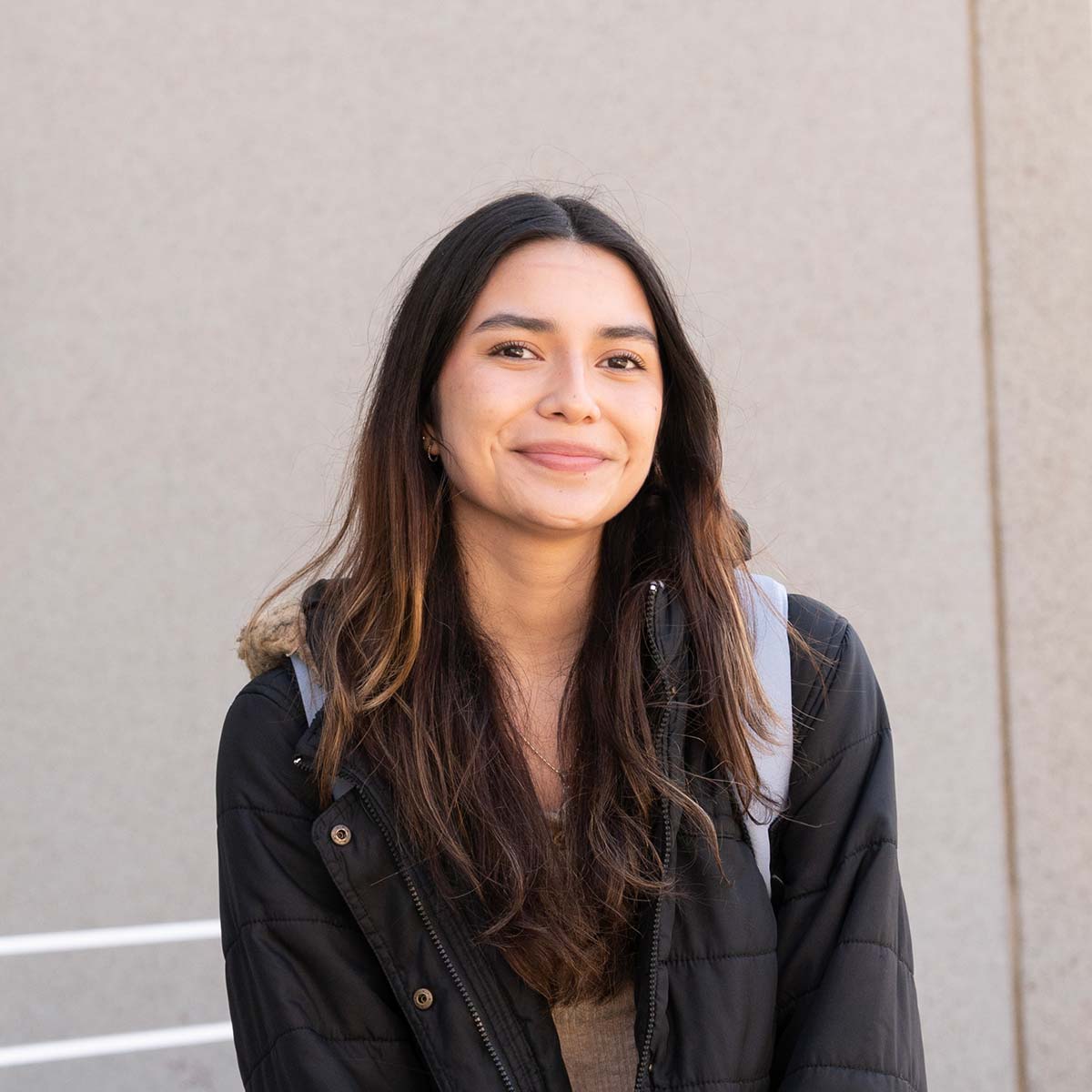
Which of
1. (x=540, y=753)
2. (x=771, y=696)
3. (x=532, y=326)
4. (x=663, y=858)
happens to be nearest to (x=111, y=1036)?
(x=540, y=753)

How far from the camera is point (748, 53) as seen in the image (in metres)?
3.88

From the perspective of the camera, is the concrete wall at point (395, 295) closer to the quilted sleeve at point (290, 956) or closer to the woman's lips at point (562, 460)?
the quilted sleeve at point (290, 956)

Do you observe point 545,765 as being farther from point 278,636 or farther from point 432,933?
point 278,636

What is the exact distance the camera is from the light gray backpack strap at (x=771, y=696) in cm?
221

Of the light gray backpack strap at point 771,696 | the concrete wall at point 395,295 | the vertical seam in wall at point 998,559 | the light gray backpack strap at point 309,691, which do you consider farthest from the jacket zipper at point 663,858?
the vertical seam in wall at point 998,559

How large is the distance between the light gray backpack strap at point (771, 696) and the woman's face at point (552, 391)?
11.6 inches

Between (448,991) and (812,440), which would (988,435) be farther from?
(448,991)

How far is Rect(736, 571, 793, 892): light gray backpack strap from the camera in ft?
7.24

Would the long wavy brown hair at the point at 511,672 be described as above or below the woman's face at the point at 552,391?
below

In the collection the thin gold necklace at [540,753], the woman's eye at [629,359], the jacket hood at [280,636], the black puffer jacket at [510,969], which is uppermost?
the woman's eye at [629,359]

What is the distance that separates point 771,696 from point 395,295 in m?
1.81

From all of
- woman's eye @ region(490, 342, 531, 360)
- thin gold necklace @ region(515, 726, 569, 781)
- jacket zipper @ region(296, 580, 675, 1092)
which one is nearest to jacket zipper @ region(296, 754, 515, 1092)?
jacket zipper @ region(296, 580, 675, 1092)

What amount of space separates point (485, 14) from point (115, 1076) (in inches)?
114

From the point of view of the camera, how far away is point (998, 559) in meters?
3.95
